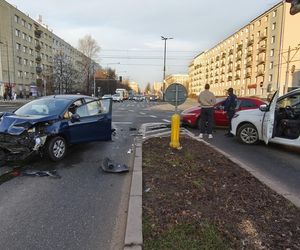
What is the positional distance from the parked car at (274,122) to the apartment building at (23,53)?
52.8 metres

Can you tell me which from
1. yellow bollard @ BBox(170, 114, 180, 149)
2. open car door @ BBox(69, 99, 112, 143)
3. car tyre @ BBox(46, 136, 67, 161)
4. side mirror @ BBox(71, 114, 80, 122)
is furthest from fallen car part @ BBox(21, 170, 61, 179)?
yellow bollard @ BBox(170, 114, 180, 149)

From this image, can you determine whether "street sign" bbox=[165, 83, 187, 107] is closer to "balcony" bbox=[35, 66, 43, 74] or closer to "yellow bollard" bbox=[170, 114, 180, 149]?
"yellow bollard" bbox=[170, 114, 180, 149]

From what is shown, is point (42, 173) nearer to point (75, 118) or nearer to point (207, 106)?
point (75, 118)

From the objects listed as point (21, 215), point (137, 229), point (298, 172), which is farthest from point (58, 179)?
point (298, 172)

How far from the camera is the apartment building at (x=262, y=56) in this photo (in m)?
56.3

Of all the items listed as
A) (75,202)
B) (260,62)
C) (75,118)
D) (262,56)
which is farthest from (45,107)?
(262,56)

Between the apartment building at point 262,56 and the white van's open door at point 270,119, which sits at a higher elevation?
the apartment building at point 262,56

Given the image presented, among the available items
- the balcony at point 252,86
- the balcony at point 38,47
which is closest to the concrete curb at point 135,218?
the balcony at point 252,86

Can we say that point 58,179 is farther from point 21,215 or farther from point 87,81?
point 87,81

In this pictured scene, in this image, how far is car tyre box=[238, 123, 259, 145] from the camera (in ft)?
32.4

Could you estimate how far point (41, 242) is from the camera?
3.52 meters

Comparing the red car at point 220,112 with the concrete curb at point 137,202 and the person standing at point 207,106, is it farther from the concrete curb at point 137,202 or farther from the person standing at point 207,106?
the concrete curb at point 137,202

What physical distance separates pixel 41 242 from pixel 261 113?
7719mm

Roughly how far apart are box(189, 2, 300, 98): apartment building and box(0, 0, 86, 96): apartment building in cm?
3778
